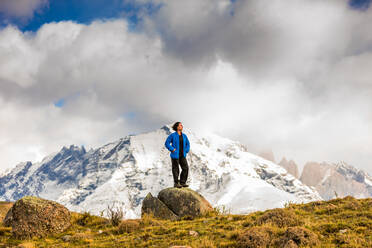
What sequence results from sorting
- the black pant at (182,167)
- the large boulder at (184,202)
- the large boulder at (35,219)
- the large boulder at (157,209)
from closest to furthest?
the large boulder at (35,219), the large boulder at (157,209), the large boulder at (184,202), the black pant at (182,167)

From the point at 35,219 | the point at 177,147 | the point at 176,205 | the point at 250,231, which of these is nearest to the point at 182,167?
the point at 177,147

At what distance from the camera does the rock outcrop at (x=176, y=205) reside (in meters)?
15.8

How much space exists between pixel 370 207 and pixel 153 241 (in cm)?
902

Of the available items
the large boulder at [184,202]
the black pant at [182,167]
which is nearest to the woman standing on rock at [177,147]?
the black pant at [182,167]

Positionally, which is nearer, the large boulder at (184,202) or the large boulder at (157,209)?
the large boulder at (157,209)

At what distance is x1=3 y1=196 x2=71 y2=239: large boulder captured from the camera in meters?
13.4

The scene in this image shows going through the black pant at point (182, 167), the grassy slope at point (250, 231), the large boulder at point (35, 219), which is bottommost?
the grassy slope at point (250, 231)

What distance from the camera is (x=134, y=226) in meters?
13.0

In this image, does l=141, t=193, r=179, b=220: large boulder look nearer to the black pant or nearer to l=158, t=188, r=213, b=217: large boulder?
l=158, t=188, r=213, b=217: large boulder

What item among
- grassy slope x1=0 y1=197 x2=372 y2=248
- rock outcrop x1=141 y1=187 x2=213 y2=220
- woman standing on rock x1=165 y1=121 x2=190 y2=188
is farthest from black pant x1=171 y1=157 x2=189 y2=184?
grassy slope x1=0 y1=197 x2=372 y2=248

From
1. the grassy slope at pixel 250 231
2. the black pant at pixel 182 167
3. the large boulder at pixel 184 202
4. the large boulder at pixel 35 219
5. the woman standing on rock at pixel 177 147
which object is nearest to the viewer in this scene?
the grassy slope at pixel 250 231

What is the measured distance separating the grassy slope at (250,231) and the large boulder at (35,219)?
0.47 m

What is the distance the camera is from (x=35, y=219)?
13.7 meters

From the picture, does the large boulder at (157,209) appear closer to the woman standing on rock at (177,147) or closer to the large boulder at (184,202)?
the large boulder at (184,202)
